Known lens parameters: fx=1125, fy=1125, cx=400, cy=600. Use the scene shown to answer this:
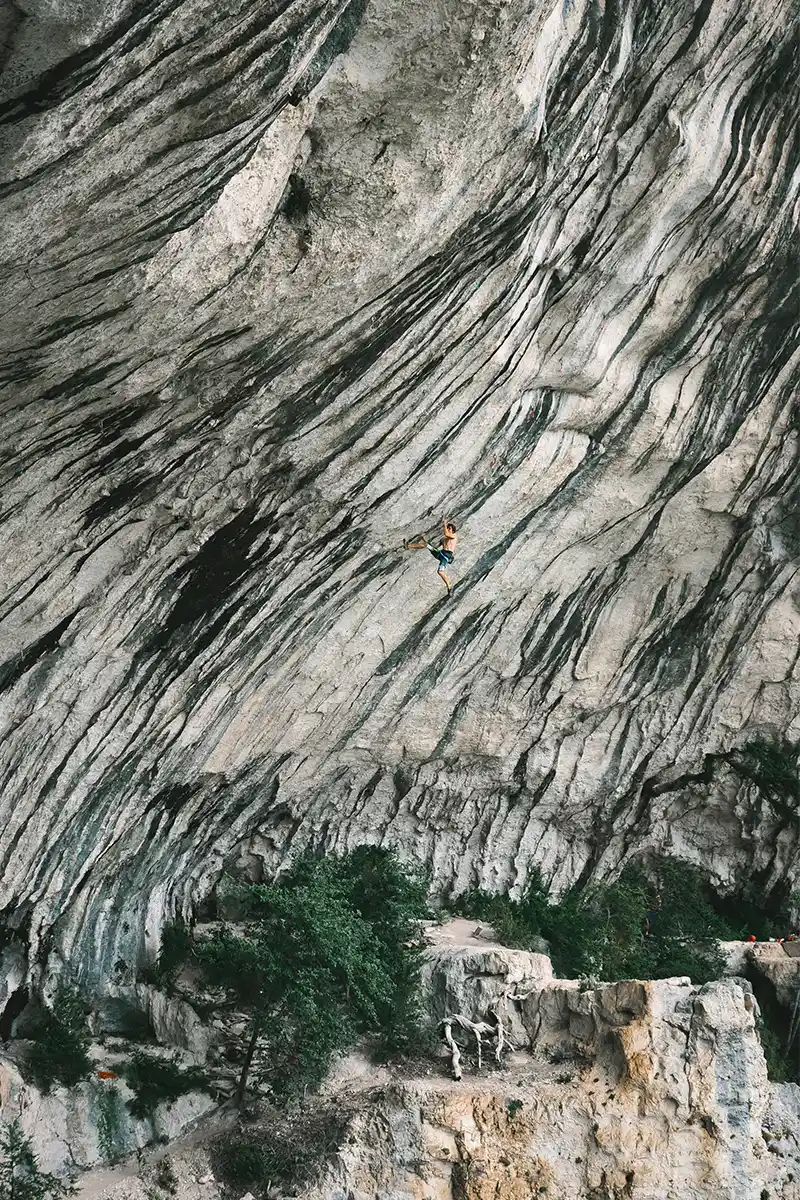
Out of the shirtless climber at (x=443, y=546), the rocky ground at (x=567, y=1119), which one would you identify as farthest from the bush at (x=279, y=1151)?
the shirtless climber at (x=443, y=546)

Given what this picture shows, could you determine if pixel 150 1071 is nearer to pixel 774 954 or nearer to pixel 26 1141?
pixel 26 1141

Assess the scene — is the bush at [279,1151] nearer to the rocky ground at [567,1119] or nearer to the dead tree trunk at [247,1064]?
the rocky ground at [567,1119]

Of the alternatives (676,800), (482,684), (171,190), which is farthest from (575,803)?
(171,190)

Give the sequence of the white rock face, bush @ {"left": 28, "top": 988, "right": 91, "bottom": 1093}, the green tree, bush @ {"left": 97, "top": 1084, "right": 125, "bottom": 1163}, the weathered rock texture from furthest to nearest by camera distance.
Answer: bush @ {"left": 97, "top": 1084, "right": 125, "bottom": 1163} → bush @ {"left": 28, "top": 988, "right": 91, "bottom": 1093} → the weathered rock texture → the white rock face → the green tree

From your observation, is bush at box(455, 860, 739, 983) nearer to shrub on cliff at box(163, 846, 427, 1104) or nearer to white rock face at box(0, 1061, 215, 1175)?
shrub on cliff at box(163, 846, 427, 1104)

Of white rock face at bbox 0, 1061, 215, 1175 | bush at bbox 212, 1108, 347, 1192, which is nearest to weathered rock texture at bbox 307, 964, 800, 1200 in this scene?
bush at bbox 212, 1108, 347, 1192

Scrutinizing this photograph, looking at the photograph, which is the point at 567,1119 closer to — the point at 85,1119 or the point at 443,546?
the point at 85,1119

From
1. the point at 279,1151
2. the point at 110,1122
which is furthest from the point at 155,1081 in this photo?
the point at 279,1151
